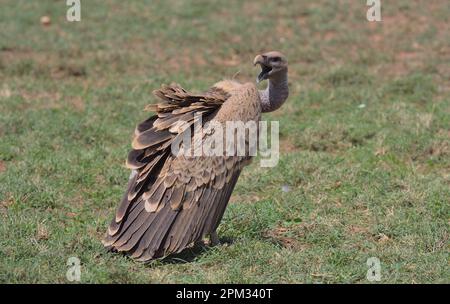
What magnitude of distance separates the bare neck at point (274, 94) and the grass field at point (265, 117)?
894 millimetres

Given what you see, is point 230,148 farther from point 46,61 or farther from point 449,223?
point 46,61

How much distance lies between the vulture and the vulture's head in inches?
9.4

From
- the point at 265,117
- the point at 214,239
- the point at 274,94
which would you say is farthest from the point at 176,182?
the point at 265,117

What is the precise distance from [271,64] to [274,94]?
23 cm

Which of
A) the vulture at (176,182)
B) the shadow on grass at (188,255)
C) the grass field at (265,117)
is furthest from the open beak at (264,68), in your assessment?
the shadow on grass at (188,255)

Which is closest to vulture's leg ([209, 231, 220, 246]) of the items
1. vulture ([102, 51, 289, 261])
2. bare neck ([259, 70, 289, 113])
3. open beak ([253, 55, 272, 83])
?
vulture ([102, 51, 289, 261])

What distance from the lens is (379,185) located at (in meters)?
6.76

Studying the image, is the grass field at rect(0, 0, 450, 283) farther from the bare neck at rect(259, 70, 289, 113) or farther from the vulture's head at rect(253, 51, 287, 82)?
the vulture's head at rect(253, 51, 287, 82)

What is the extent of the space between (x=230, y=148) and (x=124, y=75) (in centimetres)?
486

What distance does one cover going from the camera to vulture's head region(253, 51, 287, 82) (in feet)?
18.4

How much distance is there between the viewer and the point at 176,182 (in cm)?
520

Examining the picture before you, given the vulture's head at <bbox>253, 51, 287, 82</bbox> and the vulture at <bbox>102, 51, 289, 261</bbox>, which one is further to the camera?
the vulture's head at <bbox>253, 51, 287, 82</bbox>

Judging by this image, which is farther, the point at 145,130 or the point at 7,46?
the point at 7,46
